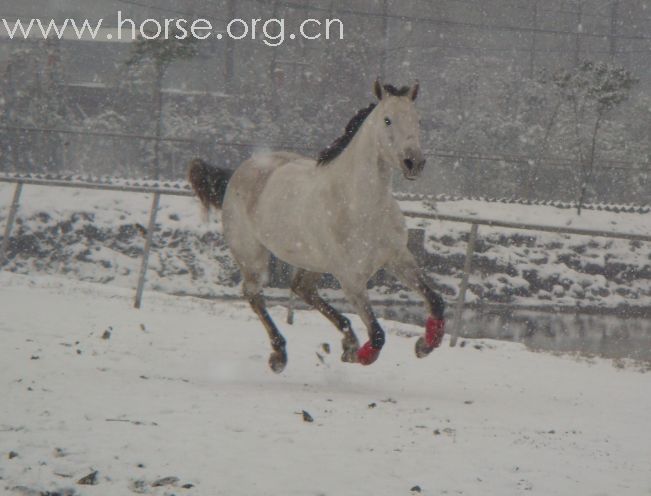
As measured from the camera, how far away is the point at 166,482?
3725 mm

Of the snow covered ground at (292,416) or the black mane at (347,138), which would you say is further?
the black mane at (347,138)

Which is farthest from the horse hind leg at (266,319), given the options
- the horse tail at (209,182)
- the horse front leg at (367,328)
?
the horse front leg at (367,328)

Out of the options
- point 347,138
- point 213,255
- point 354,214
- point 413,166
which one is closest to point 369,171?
point 354,214

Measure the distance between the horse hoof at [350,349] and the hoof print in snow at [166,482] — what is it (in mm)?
2688

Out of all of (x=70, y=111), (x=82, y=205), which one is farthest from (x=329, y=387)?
(x=70, y=111)

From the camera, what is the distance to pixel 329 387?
658cm

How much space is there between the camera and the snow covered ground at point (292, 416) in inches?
155

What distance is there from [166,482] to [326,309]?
3.37 meters

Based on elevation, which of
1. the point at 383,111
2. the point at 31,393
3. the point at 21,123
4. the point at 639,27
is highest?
the point at 639,27

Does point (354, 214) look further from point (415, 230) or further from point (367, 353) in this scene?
point (415, 230)

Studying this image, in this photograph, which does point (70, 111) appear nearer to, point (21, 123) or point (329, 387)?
point (21, 123)

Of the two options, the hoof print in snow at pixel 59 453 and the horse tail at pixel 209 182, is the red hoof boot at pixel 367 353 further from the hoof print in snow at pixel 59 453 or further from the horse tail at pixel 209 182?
the horse tail at pixel 209 182

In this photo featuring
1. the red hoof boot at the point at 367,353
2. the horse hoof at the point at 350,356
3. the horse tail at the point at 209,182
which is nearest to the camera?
the red hoof boot at the point at 367,353

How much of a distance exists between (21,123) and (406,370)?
19.7 m
